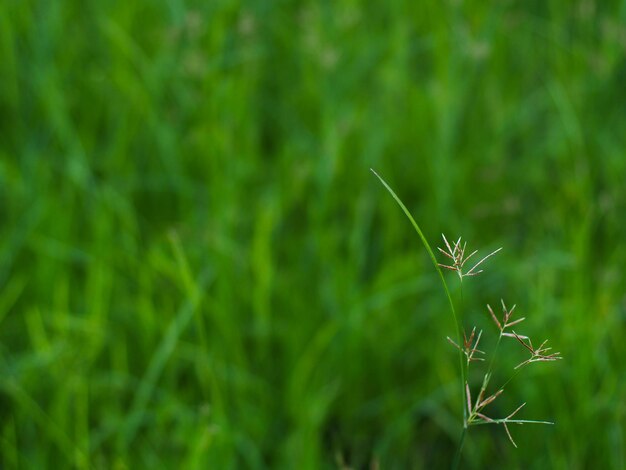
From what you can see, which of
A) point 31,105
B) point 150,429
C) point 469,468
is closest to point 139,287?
point 150,429

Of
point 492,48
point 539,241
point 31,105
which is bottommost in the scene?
point 539,241

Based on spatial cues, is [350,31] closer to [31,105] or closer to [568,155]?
[568,155]

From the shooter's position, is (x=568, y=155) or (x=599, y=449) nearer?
(x=599, y=449)

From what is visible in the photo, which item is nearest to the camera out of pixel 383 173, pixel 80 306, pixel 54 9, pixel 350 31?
pixel 80 306

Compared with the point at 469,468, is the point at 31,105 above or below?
above

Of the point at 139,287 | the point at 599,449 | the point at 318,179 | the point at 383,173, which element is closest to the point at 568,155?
the point at 383,173

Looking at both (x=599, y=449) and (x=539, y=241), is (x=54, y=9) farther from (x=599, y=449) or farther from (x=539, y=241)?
(x=599, y=449)

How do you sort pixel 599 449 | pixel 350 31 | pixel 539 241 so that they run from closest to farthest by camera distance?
pixel 599 449 < pixel 539 241 < pixel 350 31
